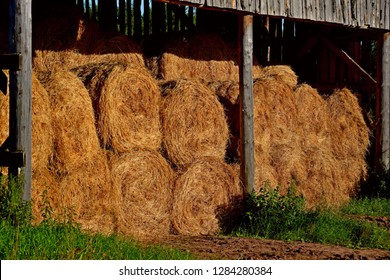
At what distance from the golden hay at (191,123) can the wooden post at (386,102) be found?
423cm

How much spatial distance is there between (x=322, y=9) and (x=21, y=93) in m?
6.30

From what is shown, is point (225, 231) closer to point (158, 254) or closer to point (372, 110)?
point (158, 254)

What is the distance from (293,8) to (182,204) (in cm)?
366

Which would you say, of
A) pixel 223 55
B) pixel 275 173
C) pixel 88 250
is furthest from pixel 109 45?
pixel 88 250

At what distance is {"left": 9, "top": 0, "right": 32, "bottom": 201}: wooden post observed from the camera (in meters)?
8.89

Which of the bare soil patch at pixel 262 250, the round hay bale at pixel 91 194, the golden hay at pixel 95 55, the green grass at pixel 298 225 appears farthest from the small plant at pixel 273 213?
the golden hay at pixel 95 55

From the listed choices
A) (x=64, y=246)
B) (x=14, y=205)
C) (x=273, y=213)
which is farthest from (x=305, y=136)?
(x=64, y=246)

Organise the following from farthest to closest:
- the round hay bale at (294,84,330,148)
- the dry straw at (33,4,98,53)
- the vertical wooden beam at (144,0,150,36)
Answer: the vertical wooden beam at (144,0,150,36) < the round hay bale at (294,84,330,148) < the dry straw at (33,4,98,53)

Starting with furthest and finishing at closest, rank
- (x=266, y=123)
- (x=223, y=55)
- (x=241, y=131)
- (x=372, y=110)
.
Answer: (x=372, y=110) → (x=223, y=55) → (x=266, y=123) → (x=241, y=131)

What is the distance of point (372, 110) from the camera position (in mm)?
15930

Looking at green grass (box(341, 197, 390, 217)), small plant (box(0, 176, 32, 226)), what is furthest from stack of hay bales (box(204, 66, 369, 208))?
small plant (box(0, 176, 32, 226))

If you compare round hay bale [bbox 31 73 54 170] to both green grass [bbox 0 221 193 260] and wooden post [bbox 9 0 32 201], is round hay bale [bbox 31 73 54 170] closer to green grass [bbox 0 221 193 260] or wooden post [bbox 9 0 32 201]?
wooden post [bbox 9 0 32 201]

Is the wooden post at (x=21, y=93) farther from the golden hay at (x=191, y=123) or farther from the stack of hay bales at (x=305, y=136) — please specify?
the stack of hay bales at (x=305, y=136)

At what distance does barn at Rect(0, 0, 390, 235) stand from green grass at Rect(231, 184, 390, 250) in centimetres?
42
